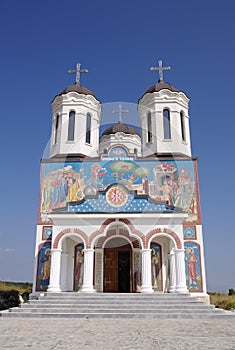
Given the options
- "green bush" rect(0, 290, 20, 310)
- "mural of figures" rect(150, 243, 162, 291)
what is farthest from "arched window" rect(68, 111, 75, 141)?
"green bush" rect(0, 290, 20, 310)

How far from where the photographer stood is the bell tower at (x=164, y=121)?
18.7 meters

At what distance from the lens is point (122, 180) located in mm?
17469

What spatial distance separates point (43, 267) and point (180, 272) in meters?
6.69

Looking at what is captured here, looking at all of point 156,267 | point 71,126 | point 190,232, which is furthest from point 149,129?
point 156,267

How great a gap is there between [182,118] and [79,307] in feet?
42.4

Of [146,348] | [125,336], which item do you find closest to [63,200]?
[125,336]

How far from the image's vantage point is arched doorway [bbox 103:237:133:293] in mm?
15742

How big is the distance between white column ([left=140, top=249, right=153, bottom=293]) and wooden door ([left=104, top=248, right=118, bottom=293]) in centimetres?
282

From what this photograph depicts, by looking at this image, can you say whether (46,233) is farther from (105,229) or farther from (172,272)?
(172,272)

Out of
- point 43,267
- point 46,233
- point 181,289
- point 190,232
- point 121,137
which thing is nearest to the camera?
point 181,289

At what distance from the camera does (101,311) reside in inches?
426

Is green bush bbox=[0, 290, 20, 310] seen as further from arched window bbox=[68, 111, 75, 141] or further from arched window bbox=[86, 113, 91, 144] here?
arched window bbox=[86, 113, 91, 144]

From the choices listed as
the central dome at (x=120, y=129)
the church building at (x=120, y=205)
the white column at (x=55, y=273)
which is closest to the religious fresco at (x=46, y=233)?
the church building at (x=120, y=205)

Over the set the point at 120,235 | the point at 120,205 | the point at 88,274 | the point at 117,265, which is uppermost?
the point at 120,205
